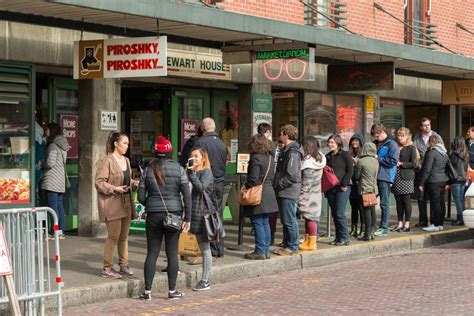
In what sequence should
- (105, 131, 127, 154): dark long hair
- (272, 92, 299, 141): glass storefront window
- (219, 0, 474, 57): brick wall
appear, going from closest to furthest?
(105, 131, 127, 154): dark long hair → (219, 0, 474, 57): brick wall → (272, 92, 299, 141): glass storefront window

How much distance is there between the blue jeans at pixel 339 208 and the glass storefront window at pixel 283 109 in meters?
4.70

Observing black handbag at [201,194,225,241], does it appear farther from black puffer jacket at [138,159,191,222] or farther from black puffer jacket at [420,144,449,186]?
black puffer jacket at [420,144,449,186]

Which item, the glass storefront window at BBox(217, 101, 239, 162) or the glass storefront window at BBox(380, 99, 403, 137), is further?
the glass storefront window at BBox(380, 99, 403, 137)

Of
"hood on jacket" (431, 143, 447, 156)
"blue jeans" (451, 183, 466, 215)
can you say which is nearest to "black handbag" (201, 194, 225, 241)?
"hood on jacket" (431, 143, 447, 156)

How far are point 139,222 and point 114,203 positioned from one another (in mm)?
4012

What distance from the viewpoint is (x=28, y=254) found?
8.13 m

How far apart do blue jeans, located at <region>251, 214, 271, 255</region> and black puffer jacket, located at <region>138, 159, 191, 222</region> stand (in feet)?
7.17

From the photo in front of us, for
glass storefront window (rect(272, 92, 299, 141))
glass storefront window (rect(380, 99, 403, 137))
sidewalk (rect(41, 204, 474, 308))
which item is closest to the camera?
sidewalk (rect(41, 204, 474, 308))

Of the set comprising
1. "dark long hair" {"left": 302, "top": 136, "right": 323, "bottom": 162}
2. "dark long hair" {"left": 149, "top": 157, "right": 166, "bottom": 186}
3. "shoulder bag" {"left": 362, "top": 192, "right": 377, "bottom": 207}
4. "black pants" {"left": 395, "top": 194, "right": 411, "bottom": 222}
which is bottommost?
"black pants" {"left": 395, "top": 194, "right": 411, "bottom": 222}

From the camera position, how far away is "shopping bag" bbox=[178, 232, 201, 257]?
36.2 feet

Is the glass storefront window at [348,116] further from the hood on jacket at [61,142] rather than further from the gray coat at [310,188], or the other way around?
the hood on jacket at [61,142]

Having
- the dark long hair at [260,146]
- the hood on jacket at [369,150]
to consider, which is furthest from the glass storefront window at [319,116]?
the dark long hair at [260,146]

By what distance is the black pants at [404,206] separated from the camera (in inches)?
582

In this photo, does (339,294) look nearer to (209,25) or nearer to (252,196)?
→ (252,196)
